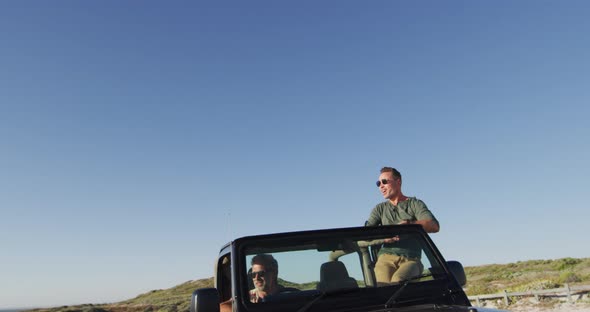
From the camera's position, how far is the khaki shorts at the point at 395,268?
10.7 ft

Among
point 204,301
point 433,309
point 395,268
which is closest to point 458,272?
point 395,268

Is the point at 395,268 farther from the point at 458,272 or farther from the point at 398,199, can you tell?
the point at 398,199

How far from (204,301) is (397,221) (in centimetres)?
252

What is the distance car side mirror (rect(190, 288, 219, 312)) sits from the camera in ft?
9.46

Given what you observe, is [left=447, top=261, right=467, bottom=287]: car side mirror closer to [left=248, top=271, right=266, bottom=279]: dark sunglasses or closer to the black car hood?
the black car hood

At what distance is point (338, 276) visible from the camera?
3285 mm

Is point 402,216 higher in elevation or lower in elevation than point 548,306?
higher

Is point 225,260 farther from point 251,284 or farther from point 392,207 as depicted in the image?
point 392,207

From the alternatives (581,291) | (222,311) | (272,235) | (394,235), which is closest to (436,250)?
(394,235)

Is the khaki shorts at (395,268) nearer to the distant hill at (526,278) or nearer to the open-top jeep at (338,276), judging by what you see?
the open-top jeep at (338,276)

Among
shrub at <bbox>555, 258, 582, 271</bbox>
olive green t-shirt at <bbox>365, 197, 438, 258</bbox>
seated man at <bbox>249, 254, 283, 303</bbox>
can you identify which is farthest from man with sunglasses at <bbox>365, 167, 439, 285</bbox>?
shrub at <bbox>555, 258, 582, 271</bbox>

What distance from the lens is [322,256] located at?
3367 mm

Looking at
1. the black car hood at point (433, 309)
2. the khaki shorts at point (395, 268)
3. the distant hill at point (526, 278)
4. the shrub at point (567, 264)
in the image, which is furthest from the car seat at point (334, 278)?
the shrub at point (567, 264)

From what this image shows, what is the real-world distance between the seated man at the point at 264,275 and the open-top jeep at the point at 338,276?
0.10ft
